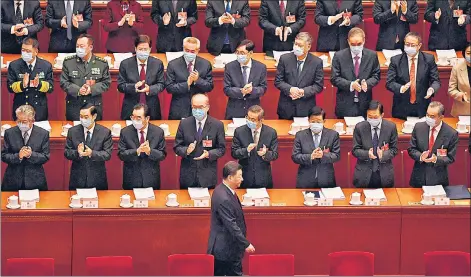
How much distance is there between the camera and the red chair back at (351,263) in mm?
12594

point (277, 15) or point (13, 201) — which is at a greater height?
point (277, 15)

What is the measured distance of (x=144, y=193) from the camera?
1409cm

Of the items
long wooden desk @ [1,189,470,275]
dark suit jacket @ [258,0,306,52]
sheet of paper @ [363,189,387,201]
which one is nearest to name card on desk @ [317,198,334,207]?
long wooden desk @ [1,189,470,275]

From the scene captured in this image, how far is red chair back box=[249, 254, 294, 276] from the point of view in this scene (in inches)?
488

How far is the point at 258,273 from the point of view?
1240cm

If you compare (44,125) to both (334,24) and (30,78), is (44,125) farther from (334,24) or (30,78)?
(334,24)

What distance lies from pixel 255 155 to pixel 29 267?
3187 mm

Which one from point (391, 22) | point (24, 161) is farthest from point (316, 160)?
point (24, 161)

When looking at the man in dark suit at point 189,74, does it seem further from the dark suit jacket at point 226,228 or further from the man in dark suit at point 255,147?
the dark suit jacket at point 226,228

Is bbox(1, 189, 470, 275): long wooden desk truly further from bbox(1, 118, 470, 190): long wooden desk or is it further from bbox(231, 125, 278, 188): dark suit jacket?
bbox(1, 118, 470, 190): long wooden desk

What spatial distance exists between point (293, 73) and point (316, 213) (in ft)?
6.72

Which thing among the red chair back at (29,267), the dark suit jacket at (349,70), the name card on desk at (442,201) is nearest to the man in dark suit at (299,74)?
the dark suit jacket at (349,70)

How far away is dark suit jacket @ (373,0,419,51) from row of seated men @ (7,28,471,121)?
107 centimetres

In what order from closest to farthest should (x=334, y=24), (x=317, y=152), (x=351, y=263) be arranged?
1. (x=351, y=263)
2. (x=317, y=152)
3. (x=334, y=24)
